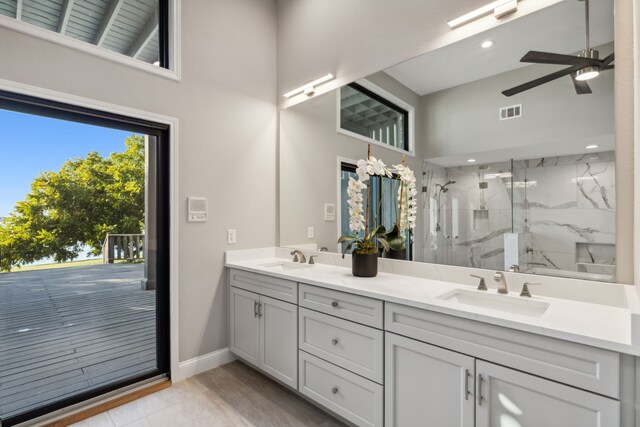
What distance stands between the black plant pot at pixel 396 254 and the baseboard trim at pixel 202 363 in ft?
5.42

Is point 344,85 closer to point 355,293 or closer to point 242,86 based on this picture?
point 242,86

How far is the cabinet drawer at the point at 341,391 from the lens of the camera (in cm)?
168

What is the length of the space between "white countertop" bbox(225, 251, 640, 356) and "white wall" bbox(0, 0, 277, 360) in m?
0.72

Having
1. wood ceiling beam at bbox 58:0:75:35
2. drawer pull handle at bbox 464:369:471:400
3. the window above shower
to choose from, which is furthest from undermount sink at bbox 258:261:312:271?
wood ceiling beam at bbox 58:0:75:35

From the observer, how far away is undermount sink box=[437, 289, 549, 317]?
4.90ft

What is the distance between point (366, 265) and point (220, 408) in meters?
1.35

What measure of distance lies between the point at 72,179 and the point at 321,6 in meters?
2.36

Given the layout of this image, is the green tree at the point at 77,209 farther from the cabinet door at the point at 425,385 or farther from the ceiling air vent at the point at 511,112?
the ceiling air vent at the point at 511,112

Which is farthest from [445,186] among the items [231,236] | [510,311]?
[231,236]

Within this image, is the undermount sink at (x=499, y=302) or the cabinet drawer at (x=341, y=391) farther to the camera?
the cabinet drawer at (x=341, y=391)

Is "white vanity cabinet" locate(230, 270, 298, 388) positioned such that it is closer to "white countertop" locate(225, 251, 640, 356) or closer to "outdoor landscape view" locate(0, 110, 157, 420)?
"white countertop" locate(225, 251, 640, 356)

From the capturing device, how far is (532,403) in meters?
1.19

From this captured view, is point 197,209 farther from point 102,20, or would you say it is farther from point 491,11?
point 491,11

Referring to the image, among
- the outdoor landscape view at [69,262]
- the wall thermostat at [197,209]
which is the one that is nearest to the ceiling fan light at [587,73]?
the wall thermostat at [197,209]
